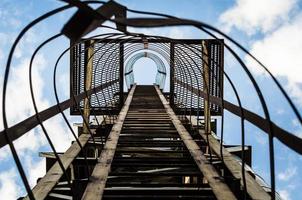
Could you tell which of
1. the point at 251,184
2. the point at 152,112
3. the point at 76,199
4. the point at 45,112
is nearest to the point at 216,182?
the point at 251,184

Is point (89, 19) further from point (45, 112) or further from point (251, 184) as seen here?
point (251, 184)

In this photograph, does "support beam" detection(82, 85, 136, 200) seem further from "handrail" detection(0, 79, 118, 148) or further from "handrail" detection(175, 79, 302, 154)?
"handrail" detection(175, 79, 302, 154)

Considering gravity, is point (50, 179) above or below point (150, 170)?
above

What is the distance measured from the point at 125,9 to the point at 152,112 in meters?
8.64

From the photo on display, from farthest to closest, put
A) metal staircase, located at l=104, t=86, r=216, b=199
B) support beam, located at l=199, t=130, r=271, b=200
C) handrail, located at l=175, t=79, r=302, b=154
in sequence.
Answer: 1. metal staircase, located at l=104, t=86, r=216, b=199
2. support beam, located at l=199, t=130, r=271, b=200
3. handrail, located at l=175, t=79, r=302, b=154

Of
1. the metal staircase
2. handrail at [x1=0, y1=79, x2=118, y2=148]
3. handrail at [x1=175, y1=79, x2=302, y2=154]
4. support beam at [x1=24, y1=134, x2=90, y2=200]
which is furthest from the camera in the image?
the metal staircase

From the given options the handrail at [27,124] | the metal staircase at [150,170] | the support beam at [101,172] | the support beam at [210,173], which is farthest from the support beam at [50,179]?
the support beam at [210,173]

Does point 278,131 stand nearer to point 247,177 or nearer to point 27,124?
point 27,124

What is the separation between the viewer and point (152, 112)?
1122cm

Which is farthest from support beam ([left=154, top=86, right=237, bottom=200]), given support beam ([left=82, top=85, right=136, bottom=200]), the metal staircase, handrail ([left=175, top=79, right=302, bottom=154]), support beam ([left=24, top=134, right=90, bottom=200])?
support beam ([left=24, top=134, right=90, bottom=200])

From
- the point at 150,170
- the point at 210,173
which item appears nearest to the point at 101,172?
the point at 210,173

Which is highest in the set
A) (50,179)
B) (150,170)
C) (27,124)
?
(27,124)

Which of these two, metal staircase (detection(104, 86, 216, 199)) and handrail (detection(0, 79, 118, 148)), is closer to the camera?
handrail (detection(0, 79, 118, 148))

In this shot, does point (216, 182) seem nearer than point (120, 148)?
Yes
